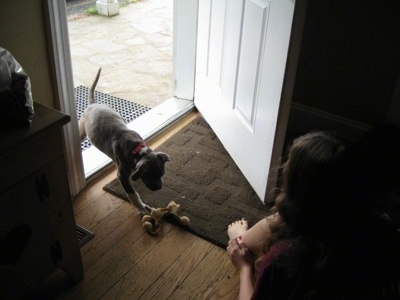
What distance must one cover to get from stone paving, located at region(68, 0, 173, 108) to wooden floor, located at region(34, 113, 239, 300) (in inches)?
40.9

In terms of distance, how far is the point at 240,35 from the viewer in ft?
5.87

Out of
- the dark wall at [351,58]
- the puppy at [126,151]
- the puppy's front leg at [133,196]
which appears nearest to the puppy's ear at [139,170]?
the puppy at [126,151]

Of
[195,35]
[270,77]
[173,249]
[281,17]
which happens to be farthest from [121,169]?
[195,35]

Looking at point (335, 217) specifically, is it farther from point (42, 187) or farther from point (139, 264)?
point (139, 264)

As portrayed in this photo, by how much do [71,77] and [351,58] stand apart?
1.33 m

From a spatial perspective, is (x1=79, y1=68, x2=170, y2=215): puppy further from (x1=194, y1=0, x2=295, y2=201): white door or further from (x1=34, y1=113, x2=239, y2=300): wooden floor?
(x1=194, y1=0, x2=295, y2=201): white door

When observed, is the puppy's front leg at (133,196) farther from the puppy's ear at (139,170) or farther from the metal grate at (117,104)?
the metal grate at (117,104)

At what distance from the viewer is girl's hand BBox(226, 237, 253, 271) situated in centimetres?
136

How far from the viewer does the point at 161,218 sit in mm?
1720

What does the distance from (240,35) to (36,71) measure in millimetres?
806

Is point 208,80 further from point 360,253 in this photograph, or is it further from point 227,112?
point 360,253

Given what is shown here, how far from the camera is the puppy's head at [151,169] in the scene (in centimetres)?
162

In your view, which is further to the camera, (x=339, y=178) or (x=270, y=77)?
(x=270, y=77)

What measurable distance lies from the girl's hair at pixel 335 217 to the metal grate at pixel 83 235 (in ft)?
3.13
